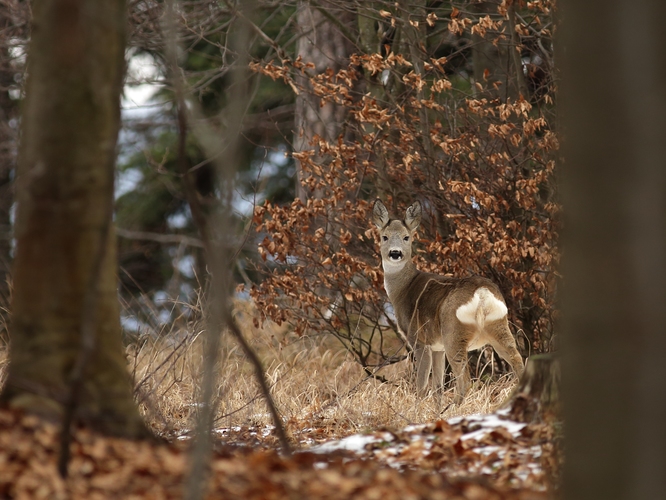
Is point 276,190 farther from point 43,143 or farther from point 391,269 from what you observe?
point 43,143

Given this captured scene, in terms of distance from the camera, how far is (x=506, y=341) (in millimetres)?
8086

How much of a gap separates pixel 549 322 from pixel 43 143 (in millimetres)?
5457

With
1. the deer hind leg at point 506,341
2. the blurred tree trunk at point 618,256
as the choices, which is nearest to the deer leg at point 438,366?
the deer hind leg at point 506,341

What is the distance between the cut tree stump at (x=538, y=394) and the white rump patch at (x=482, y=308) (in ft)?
9.54

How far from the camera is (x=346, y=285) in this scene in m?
9.04

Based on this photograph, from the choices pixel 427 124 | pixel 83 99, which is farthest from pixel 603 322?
pixel 427 124

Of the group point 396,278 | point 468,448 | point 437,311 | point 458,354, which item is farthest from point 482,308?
point 468,448

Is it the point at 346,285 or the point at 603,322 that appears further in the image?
the point at 346,285

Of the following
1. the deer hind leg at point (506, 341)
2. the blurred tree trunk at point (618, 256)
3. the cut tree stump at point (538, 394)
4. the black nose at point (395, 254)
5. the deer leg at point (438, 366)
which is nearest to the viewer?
the blurred tree trunk at point (618, 256)

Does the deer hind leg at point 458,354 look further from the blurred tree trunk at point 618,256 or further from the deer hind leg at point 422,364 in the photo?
the blurred tree trunk at point 618,256

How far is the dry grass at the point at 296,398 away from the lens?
7.07 m

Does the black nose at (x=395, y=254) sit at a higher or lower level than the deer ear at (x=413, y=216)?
lower

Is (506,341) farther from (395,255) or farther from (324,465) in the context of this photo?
(324,465)

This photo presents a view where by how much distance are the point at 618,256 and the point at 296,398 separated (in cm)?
560
